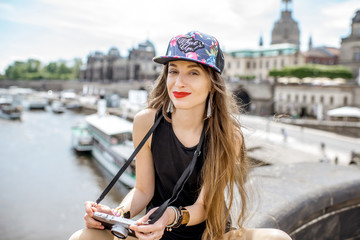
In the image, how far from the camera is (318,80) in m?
39.2

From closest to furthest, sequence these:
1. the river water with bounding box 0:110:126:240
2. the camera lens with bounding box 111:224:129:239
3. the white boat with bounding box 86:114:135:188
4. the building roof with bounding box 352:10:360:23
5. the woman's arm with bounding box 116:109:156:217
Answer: the camera lens with bounding box 111:224:129:239
the woman's arm with bounding box 116:109:156:217
the river water with bounding box 0:110:126:240
the white boat with bounding box 86:114:135:188
the building roof with bounding box 352:10:360:23

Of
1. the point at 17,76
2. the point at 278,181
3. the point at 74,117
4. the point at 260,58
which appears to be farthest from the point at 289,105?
the point at 17,76

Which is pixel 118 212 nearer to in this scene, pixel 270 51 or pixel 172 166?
pixel 172 166

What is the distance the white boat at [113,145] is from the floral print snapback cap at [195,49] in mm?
15982

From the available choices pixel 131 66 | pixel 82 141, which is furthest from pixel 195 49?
pixel 131 66

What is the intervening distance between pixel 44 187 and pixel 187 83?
754 inches

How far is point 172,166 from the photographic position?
87.9 inches

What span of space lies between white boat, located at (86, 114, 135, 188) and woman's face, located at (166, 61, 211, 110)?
51.9ft

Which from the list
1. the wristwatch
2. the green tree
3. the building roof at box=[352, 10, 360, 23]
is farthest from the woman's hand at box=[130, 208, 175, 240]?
the building roof at box=[352, 10, 360, 23]

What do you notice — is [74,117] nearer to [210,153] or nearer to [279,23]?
[279,23]

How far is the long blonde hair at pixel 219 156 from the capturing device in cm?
211

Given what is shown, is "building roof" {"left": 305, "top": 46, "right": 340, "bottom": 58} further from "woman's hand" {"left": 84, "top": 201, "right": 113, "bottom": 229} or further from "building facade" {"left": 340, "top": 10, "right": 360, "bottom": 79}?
"woman's hand" {"left": 84, "top": 201, "right": 113, "bottom": 229}

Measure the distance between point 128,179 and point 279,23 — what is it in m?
55.8

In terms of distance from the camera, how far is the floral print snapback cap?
205 centimetres
